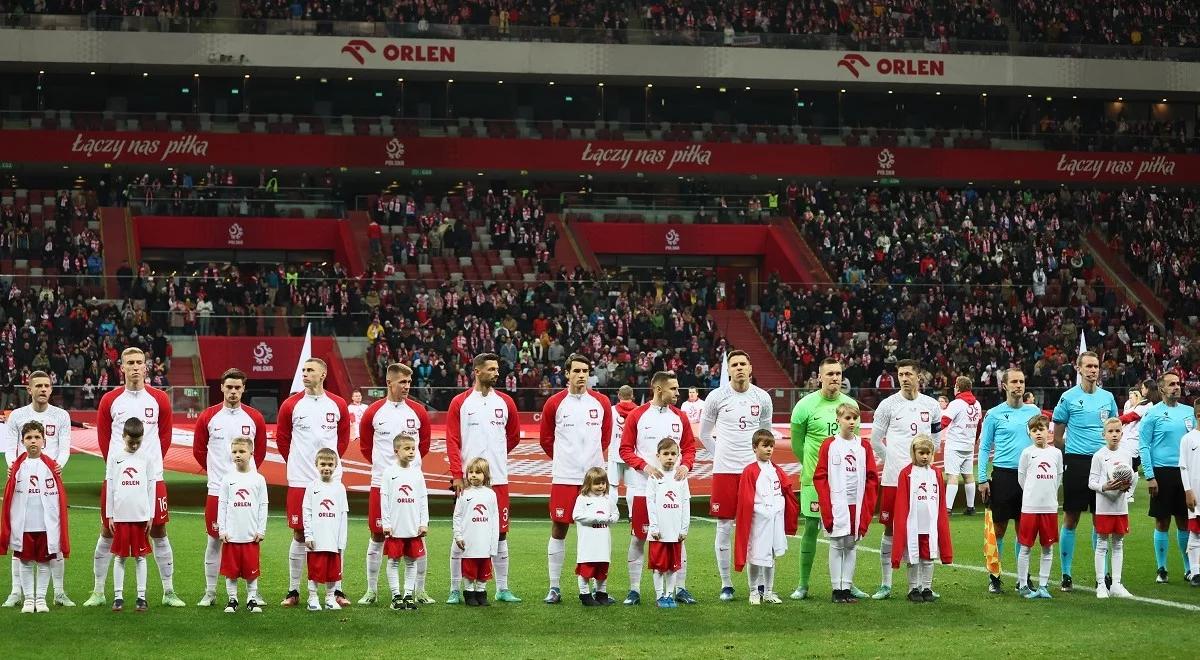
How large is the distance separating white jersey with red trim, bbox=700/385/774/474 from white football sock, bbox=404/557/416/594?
297cm

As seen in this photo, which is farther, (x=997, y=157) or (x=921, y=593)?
(x=997, y=157)

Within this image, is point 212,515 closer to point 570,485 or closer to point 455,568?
point 455,568

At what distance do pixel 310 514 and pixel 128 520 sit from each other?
1516 mm

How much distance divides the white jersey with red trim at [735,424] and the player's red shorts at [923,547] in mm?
1719

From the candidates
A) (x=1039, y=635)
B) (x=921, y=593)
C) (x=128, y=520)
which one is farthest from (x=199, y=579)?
(x=1039, y=635)

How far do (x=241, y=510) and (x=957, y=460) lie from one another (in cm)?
1275

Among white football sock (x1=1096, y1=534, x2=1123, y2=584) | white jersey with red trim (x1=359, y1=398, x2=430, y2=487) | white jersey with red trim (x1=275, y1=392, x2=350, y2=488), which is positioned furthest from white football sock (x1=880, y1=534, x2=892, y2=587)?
white jersey with red trim (x1=275, y1=392, x2=350, y2=488)

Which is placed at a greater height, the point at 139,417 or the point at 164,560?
the point at 139,417

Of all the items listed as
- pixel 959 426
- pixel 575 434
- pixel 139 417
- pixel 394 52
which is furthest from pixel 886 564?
pixel 394 52

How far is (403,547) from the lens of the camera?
44.5 feet

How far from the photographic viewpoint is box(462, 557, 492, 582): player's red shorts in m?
13.7

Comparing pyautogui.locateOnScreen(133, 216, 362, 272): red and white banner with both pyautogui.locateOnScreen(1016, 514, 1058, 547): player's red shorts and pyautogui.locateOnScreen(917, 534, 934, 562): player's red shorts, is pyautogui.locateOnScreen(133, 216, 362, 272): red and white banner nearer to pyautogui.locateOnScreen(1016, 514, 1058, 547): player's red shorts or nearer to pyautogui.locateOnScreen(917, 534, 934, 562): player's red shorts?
pyautogui.locateOnScreen(1016, 514, 1058, 547): player's red shorts

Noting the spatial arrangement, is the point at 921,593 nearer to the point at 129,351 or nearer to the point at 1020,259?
the point at 129,351

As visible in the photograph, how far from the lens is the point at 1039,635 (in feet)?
40.4
